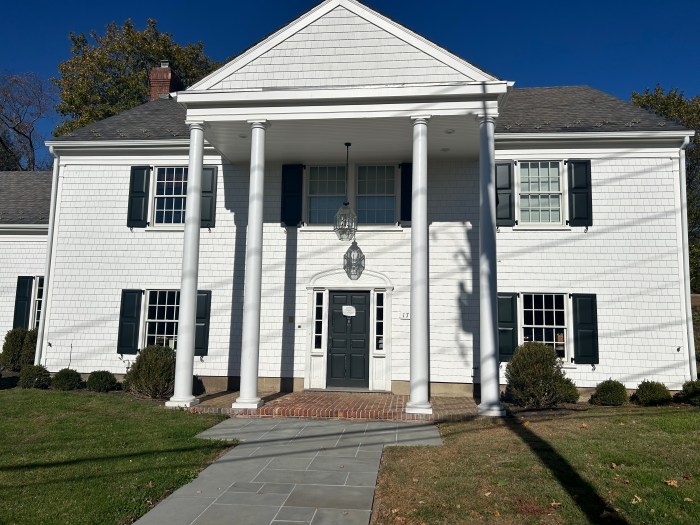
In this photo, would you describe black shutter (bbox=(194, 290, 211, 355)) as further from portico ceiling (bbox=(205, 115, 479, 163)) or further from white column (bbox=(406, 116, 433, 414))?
white column (bbox=(406, 116, 433, 414))

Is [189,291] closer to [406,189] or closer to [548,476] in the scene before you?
[406,189]

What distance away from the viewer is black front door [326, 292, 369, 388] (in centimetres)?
1198

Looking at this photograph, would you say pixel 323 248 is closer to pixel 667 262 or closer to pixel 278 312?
pixel 278 312

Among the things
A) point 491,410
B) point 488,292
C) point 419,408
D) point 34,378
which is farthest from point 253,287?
point 34,378

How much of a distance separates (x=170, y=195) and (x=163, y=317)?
2.94 m

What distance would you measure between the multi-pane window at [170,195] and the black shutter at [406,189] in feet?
17.1

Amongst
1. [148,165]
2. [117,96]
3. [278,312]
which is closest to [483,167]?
[278,312]

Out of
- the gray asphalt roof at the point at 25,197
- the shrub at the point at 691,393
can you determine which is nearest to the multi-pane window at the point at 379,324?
the shrub at the point at 691,393

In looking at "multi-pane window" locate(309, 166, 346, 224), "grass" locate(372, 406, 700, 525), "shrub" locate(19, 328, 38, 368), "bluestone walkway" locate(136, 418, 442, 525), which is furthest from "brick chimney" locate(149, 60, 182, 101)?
"grass" locate(372, 406, 700, 525)

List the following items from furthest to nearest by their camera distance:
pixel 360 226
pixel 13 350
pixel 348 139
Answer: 1. pixel 13 350
2. pixel 360 226
3. pixel 348 139

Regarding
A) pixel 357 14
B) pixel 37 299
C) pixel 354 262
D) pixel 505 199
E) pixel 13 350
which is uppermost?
pixel 357 14

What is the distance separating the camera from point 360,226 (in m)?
12.3

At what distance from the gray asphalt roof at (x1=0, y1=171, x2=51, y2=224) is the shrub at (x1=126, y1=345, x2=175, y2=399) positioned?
679cm

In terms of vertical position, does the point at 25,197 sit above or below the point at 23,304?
above
